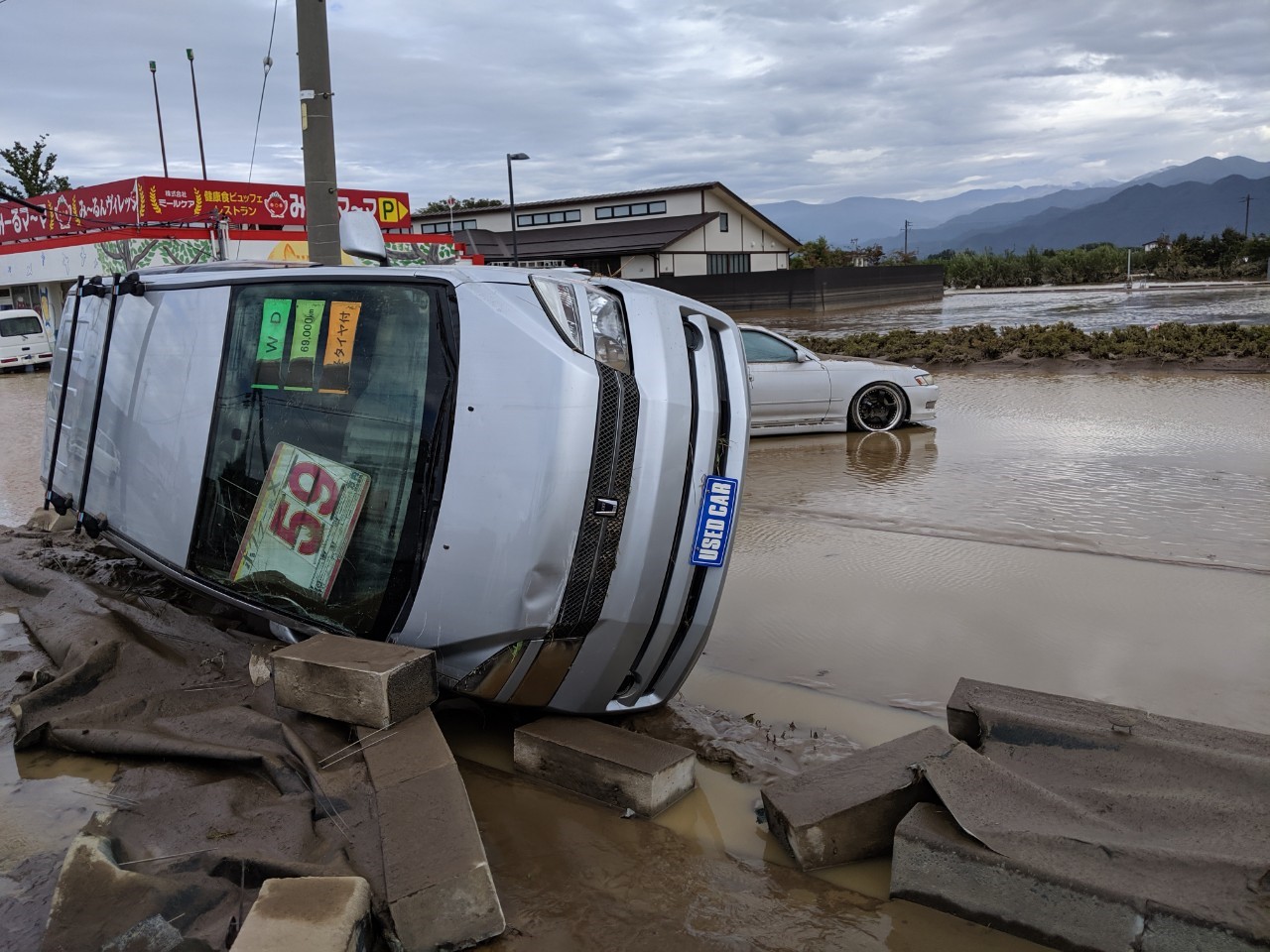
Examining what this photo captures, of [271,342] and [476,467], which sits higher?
[271,342]

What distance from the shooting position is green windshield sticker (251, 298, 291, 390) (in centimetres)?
407

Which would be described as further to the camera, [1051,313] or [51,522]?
[1051,313]

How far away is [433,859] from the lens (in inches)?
111

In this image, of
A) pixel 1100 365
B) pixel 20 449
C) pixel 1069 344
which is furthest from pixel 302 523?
pixel 1069 344

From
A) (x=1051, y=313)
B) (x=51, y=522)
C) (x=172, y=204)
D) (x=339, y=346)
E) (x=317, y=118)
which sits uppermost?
(x=172, y=204)

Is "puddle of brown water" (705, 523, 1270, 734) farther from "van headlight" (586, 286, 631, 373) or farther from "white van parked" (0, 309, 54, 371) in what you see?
"white van parked" (0, 309, 54, 371)

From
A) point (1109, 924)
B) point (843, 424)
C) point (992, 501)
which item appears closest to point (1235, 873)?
point (1109, 924)

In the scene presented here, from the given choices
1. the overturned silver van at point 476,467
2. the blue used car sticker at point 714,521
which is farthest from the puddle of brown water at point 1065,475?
the overturned silver van at point 476,467

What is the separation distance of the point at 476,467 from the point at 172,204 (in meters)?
32.0

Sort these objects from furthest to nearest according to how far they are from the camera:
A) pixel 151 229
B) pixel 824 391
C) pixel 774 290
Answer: pixel 774 290
pixel 151 229
pixel 824 391

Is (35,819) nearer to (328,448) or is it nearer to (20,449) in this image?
(328,448)

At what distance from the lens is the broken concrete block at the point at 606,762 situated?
11.5ft

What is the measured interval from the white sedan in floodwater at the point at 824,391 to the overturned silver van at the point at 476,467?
269 inches

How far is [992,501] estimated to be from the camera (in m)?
7.80
